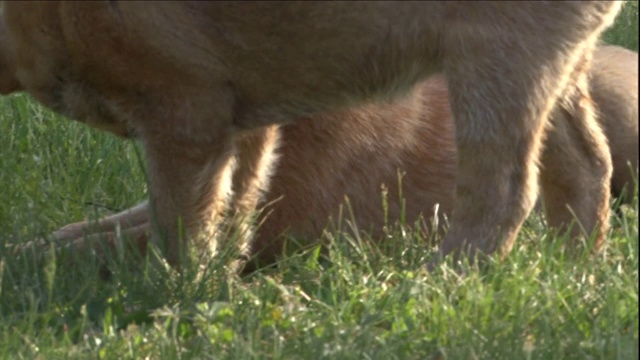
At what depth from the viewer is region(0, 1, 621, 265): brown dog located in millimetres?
3887

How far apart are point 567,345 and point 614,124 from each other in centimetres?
186

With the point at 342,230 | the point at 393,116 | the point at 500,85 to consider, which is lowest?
the point at 342,230

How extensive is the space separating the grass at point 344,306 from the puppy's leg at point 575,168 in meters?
0.10

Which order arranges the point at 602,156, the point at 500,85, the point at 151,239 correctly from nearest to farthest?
the point at 500,85, the point at 151,239, the point at 602,156

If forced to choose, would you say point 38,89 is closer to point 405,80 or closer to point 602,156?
point 405,80

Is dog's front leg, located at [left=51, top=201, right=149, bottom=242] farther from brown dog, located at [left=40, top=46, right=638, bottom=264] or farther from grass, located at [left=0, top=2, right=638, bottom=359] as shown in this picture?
grass, located at [left=0, top=2, right=638, bottom=359]

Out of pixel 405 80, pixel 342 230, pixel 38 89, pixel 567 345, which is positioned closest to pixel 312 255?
pixel 342 230

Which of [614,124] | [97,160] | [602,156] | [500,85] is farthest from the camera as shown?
[97,160]

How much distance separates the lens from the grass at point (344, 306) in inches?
132

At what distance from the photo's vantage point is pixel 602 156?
4539mm

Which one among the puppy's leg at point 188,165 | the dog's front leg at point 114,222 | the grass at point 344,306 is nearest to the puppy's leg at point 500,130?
the grass at point 344,306

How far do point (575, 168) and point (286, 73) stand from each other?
3.27 ft

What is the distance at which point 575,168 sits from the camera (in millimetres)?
4488

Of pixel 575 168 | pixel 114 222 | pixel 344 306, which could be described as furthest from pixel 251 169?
pixel 575 168
